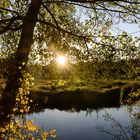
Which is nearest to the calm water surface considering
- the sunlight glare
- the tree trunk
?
the sunlight glare

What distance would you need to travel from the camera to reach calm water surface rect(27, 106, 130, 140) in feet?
84.4

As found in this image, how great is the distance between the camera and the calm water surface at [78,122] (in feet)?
84.4

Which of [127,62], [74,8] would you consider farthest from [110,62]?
[74,8]

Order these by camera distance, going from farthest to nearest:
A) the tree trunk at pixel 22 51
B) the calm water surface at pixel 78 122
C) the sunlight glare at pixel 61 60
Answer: the calm water surface at pixel 78 122
the sunlight glare at pixel 61 60
the tree trunk at pixel 22 51

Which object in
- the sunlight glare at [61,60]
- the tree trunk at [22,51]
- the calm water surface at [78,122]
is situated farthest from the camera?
the calm water surface at [78,122]

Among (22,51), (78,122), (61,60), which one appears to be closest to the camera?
(22,51)

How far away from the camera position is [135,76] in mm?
12750

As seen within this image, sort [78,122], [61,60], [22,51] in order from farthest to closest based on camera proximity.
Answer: [78,122] → [61,60] → [22,51]

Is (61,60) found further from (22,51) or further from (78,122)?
(78,122)

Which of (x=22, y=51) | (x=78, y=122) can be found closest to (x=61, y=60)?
(x=22, y=51)

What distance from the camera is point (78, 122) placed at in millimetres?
29781

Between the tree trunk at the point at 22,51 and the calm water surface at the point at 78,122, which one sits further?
the calm water surface at the point at 78,122

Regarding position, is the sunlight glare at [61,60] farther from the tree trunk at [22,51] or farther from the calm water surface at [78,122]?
the calm water surface at [78,122]

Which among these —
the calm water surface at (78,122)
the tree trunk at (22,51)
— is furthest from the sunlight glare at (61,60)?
the calm water surface at (78,122)
